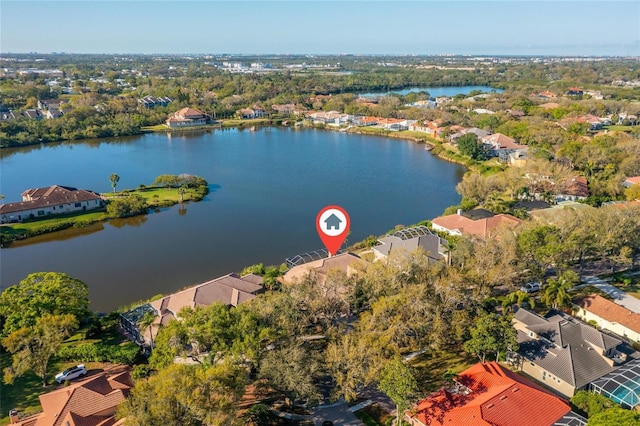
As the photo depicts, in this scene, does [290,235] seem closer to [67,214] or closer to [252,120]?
[67,214]

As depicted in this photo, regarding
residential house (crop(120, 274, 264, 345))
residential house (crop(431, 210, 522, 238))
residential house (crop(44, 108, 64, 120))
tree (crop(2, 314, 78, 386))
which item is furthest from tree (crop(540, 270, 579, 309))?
residential house (crop(44, 108, 64, 120))

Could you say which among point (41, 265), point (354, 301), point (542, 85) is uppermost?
point (542, 85)

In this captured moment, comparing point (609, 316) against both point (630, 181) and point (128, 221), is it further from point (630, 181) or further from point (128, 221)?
point (128, 221)

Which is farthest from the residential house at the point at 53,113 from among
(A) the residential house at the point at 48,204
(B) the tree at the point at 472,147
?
(B) the tree at the point at 472,147

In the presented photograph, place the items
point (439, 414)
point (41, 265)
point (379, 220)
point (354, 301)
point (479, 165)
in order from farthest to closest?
point (479, 165)
point (379, 220)
point (41, 265)
point (354, 301)
point (439, 414)

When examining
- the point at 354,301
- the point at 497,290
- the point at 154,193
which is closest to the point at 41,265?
the point at 154,193

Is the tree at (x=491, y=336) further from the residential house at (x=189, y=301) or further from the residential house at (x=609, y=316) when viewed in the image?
the residential house at (x=189, y=301)

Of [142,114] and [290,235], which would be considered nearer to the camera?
[290,235]
